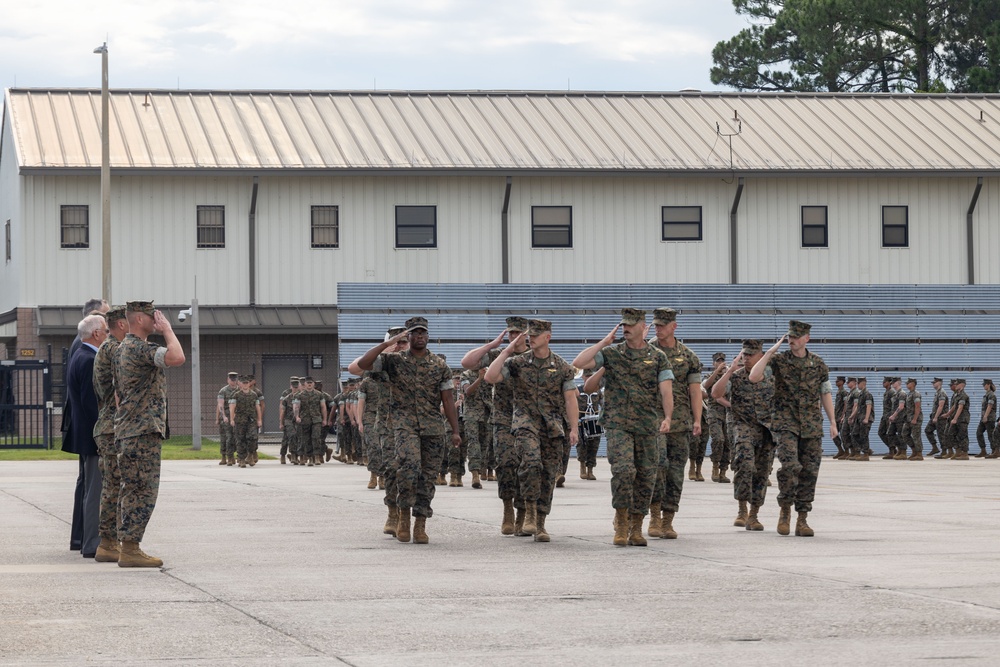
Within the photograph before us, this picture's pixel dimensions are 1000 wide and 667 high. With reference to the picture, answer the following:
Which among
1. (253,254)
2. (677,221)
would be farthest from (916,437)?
(253,254)

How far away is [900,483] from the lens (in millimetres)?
24812

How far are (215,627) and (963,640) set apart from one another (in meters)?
4.10

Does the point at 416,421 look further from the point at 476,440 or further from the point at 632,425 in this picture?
the point at 476,440

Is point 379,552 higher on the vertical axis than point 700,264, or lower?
lower

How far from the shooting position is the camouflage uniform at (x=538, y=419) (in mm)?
14391

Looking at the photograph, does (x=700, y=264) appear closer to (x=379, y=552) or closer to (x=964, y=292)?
(x=964, y=292)

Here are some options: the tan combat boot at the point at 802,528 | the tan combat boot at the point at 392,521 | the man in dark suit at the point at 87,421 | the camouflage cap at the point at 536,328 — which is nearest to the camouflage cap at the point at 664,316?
the camouflage cap at the point at 536,328

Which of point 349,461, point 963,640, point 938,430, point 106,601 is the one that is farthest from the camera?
point 938,430

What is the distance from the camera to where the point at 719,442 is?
25.4 meters

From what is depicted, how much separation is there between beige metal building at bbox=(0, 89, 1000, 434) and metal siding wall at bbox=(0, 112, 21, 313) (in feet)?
0.44

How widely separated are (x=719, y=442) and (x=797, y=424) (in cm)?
1058

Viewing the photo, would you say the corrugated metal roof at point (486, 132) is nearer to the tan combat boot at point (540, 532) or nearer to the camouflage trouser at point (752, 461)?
the camouflage trouser at point (752, 461)

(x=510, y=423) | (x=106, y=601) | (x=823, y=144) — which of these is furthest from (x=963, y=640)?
(x=823, y=144)

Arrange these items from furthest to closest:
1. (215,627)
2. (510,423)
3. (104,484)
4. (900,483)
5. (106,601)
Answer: (900,483)
(510,423)
(104,484)
(106,601)
(215,627)
